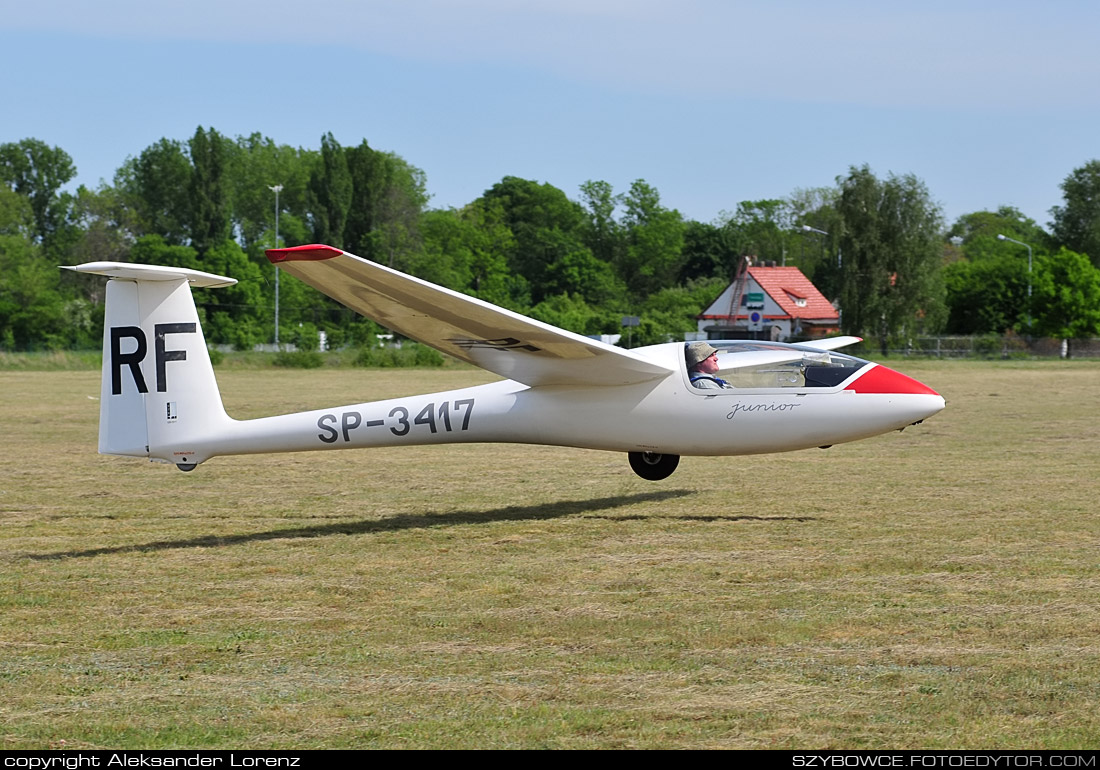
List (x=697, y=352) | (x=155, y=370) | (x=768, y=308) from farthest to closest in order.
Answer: (x=768, y=308), (x=697, y=352), (x=155, y=370)

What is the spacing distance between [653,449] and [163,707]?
23.0ft

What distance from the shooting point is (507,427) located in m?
12.1

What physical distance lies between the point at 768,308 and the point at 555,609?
280ft

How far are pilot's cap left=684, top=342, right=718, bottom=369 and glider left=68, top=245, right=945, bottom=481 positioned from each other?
0.33 feet

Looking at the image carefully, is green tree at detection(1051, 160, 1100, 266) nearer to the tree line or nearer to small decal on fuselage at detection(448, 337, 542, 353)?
the tree line

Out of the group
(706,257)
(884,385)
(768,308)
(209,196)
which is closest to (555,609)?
(884,385)

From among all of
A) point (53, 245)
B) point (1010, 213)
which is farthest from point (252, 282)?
point (1010, 213)

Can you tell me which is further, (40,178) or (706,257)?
(706,257)

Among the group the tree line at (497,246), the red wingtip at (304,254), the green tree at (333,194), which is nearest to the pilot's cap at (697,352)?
the red wingtip at (304,254)

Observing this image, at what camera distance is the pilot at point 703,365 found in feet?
38.8

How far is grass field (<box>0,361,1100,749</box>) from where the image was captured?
560 cm

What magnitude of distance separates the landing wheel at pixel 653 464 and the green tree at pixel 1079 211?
96897 millimetres

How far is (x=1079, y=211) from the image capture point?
101188mm

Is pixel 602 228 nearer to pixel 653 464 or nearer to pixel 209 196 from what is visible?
pixel 209 196
